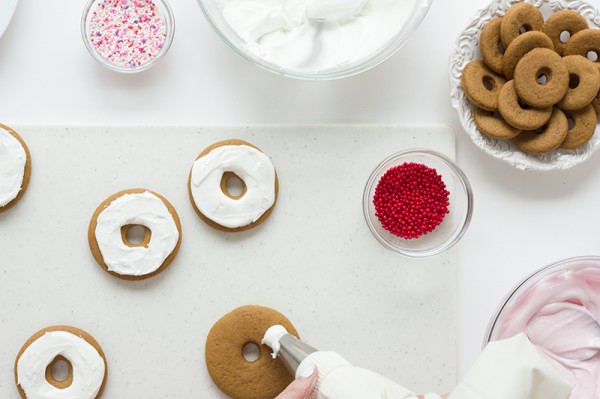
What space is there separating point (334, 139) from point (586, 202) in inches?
18.3

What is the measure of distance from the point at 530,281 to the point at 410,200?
0.76 ft

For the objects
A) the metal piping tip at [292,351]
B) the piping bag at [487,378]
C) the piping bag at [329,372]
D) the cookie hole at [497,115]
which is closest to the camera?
the piping bag at [487,378]

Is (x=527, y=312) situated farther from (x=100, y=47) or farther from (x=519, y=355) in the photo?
(x=100, y=47)

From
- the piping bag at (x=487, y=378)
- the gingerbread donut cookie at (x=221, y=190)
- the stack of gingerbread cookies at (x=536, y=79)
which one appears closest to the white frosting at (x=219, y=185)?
the gingerbread donut cookie at (x=221, y=190)

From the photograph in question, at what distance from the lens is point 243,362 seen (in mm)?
1187

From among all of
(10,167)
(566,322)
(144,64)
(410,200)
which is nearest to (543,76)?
(410,200)

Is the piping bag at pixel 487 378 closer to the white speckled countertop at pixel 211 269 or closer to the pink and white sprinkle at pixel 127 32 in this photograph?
the white speckled countertop at pixel 211 269

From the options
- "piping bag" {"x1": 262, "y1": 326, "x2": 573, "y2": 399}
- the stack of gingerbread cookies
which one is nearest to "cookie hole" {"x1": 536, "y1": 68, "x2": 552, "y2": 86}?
the stack of gingerbread cookies

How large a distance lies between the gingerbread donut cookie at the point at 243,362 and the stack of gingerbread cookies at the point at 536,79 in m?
0.50

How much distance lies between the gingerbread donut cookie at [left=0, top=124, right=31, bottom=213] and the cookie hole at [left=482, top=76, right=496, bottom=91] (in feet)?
2.57

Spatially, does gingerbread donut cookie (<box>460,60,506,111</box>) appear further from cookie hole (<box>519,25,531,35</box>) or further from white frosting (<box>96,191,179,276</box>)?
white frosting (<box>96,191,179,276</box>)

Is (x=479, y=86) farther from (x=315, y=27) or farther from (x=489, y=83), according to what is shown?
(x=315, y=27)

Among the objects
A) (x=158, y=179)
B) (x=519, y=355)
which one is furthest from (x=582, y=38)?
(x=158, y=179)

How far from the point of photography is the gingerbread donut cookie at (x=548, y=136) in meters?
1.16
